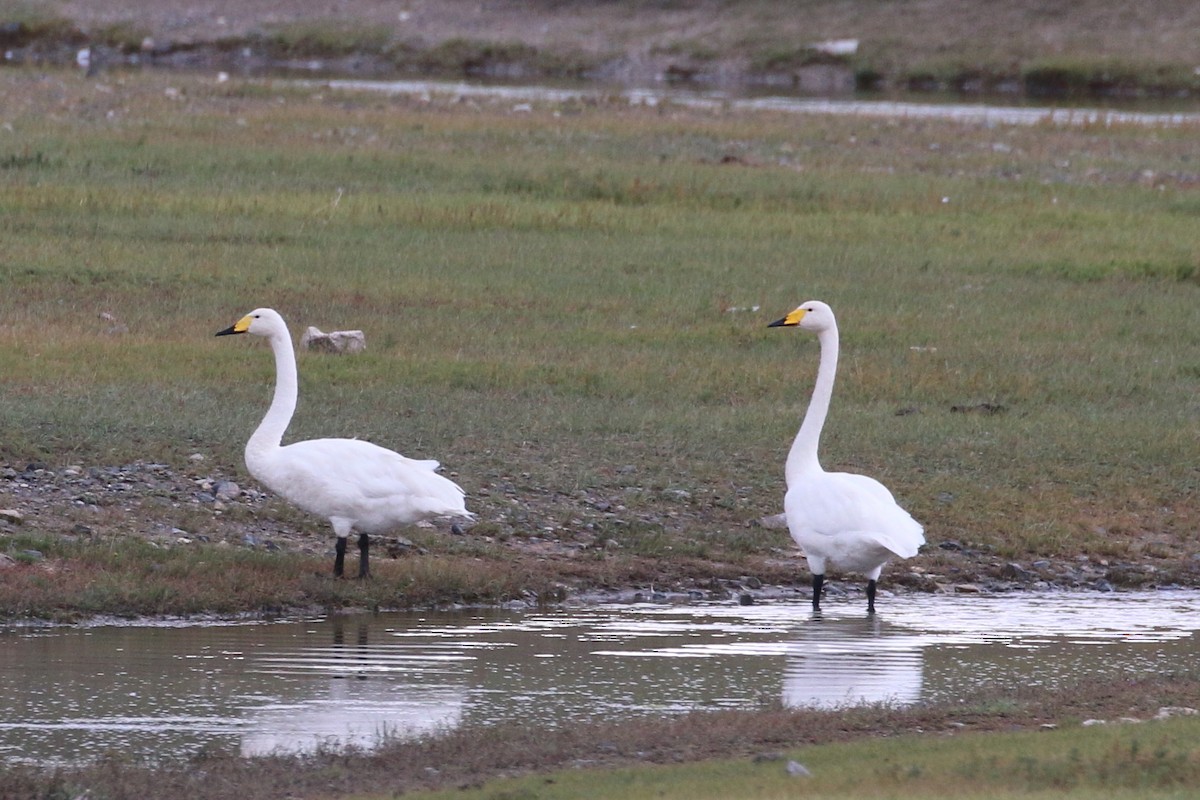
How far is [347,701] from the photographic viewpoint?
8.03 m

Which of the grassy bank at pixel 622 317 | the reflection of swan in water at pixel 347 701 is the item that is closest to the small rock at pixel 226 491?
the grassy bank at pixel 622 317

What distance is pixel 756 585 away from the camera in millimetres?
10992

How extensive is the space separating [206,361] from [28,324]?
2.08 m

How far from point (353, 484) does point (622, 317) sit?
25.6 ft

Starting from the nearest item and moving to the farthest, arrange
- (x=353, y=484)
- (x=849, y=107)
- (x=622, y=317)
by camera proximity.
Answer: (x=353, y=484) < (x=622, y=317) < (x=849, y=107)

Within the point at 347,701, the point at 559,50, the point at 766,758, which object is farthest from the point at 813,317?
the point at 559,50

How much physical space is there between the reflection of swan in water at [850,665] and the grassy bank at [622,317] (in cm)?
152

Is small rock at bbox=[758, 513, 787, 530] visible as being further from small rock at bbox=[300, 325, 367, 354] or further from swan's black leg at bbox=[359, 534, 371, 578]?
small rock at bbox=[300, 325, 367, 354]

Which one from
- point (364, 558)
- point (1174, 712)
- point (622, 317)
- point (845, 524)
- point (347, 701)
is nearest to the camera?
point (1174, 712)

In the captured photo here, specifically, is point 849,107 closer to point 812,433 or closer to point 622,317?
point 622,317

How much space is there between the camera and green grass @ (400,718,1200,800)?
6.16 m

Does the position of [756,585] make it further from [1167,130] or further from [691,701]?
[1167,130]

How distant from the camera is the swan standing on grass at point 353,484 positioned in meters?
9.90

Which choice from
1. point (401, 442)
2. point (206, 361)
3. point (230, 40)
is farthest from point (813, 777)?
point (230, 40)
